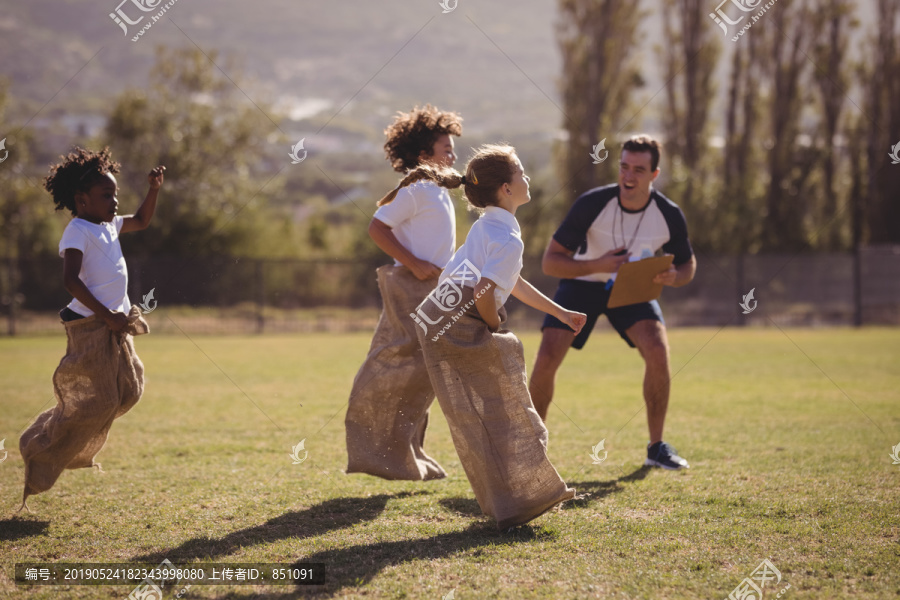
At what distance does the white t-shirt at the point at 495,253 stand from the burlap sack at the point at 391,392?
0.86m

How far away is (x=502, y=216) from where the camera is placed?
4.26 m

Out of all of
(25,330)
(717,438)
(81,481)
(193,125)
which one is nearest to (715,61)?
(193,125)

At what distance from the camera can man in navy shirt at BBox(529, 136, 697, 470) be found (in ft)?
20.1

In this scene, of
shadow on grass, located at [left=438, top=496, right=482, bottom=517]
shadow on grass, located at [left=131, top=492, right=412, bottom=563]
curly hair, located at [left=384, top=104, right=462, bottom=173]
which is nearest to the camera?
shadow on grass, located at [left=131, top=492, right=412, bottom=563]

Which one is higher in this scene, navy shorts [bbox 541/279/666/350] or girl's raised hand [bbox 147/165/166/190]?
girl's raised hand [bbox 147/165/166/190]

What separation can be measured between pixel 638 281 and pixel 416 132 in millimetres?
1923

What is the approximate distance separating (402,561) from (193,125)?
3166 cm

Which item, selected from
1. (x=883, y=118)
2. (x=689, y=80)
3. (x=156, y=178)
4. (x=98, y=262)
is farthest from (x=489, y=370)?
(x=883, y=118)

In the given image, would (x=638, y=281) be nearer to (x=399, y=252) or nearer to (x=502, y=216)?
(x=399, y=252)

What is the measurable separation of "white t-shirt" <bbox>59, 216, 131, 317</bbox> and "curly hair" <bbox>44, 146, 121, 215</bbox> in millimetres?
187

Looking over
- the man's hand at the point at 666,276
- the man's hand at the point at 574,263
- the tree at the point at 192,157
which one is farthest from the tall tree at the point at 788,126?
the man's hand at the point at 574,263

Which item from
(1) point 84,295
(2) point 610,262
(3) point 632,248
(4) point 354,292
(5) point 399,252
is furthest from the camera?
(4) point 354,292

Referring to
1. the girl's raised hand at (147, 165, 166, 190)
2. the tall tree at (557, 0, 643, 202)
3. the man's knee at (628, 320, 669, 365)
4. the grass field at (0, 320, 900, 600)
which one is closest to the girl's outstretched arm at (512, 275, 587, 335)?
the grass field at (0, 320, 900, 600)

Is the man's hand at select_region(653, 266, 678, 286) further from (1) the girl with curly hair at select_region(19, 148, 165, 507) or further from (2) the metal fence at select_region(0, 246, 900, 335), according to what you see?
(2) the metal fence at select_region(0, 246, 900, 335)
